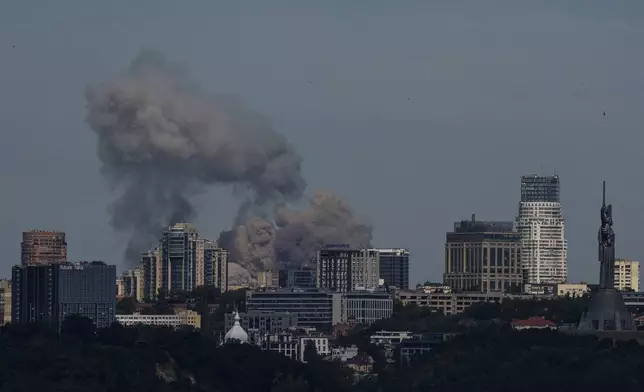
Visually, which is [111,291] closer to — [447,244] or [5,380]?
[447,244]

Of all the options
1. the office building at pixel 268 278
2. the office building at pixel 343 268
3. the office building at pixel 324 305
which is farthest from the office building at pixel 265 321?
the office building at pixel 268 278

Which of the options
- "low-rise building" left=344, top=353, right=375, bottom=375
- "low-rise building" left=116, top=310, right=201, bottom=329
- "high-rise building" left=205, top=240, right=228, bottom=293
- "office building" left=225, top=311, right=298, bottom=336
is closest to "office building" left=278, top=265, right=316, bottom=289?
"high-rise building" left=205, top=240, right=228, bottom=293

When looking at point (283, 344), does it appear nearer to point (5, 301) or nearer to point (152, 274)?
point (5, 301)

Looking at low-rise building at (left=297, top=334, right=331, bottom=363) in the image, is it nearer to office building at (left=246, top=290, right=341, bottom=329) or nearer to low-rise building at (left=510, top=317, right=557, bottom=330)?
low-rise building at (left=510, top=317, right=557, bottom=330)

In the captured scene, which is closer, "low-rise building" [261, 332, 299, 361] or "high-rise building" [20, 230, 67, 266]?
"low-rise building" [261, 332, 299, 361]

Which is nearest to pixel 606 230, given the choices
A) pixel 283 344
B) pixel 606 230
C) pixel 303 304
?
pixel 606 230

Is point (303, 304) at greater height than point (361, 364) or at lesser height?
greater
